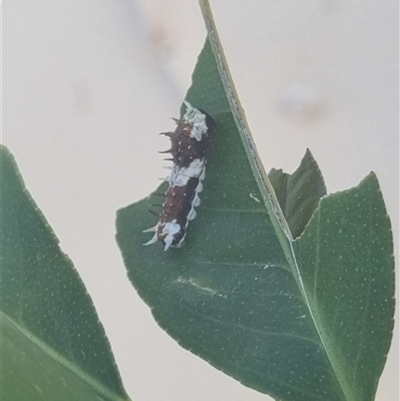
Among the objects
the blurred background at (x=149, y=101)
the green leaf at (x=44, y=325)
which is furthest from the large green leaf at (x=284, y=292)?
the blurred background at (x=149, y=101)

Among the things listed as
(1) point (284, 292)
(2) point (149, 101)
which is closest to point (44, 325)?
(1) point (284, 292)

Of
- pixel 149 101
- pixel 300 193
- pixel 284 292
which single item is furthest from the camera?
pixel 149 101

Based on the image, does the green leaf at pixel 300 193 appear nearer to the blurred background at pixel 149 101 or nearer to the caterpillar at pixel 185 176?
the caterpillar at pixel 185 176

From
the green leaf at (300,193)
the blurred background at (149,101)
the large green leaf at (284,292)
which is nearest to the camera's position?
the large green leaf at (284,292)

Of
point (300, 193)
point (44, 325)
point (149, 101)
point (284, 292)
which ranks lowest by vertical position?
point (44, 325)

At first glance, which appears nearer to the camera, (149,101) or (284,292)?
(284,292)

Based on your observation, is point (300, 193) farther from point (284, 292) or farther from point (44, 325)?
point (44, 325)

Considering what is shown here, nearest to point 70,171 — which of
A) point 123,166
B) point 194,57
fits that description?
point 123,166
